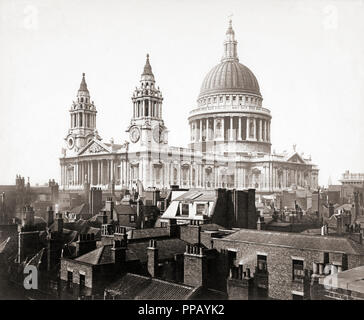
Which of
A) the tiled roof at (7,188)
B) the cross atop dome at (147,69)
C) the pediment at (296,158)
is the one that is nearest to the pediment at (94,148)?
the cross atop dome at (147,69)

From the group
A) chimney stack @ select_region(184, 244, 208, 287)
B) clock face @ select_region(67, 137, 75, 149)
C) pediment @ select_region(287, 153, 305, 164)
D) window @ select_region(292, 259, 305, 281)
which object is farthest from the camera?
pediment @ select_region(287, 153, 305, 164)

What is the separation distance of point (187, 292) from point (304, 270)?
6500mm

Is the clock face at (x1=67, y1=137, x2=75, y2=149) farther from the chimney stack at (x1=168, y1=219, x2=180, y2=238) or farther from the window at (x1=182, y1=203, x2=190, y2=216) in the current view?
the chimney stack at (x1=168, y1=219, x2=180, y2=238)

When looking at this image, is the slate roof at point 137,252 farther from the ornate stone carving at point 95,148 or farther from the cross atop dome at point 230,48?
the cross atop dome at point 230,48

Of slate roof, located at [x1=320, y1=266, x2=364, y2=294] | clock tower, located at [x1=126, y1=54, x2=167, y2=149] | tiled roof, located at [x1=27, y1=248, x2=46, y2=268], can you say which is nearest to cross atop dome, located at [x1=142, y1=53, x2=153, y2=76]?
clock tower, located at [x1=126, y1=54, x2=167, y2=149]

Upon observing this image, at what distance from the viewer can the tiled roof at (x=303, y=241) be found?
21.3m

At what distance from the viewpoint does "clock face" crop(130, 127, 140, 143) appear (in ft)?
272

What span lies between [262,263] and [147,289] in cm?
711

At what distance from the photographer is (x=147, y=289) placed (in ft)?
62.0

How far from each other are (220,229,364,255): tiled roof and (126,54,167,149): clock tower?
58.4 metres

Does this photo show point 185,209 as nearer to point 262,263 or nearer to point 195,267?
point 262,263

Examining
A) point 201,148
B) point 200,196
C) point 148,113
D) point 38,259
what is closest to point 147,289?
point 38,259

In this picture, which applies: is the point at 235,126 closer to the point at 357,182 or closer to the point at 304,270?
the point at 357,182
